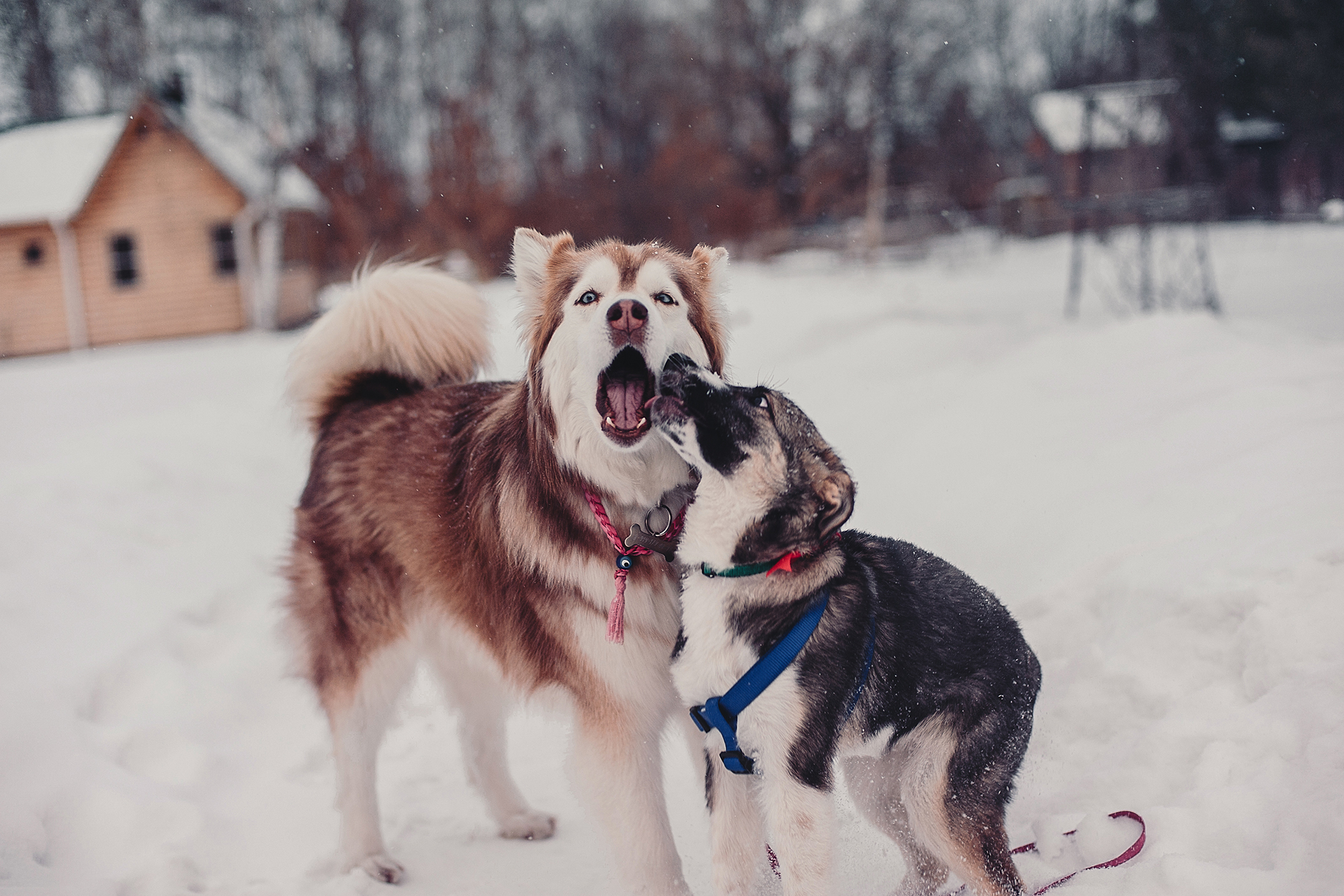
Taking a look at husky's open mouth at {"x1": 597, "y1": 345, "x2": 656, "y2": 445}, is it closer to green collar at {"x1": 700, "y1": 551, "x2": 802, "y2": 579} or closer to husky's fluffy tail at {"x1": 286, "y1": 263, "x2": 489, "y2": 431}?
green collar at {"x1": 700, "y1": 551, "x2": 802, "y2": 579}

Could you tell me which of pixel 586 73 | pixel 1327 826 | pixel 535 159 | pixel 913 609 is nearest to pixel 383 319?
pixel 913 609

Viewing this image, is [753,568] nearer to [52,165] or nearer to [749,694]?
[749,694]

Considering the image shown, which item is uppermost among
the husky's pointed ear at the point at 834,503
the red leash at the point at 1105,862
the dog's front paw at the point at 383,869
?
the husky's pointed ear at the point at 834,503

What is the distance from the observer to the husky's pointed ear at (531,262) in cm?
282

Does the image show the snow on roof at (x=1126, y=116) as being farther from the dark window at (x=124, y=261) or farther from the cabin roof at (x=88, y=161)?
the dark window at (x=124, y=261)

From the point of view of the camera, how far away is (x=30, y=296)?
13375 millimetres

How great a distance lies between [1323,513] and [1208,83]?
791 centimetres

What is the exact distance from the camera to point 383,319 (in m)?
3.66

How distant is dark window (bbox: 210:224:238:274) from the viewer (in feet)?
57.8

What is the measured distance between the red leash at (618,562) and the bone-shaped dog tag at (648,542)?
12 millimetres

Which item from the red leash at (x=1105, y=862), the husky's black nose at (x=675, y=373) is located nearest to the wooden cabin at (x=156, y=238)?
the husky's black nose at (x=675, y=373)

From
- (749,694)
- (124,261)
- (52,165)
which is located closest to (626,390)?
(749,694)

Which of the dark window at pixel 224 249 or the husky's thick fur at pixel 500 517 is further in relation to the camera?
the dark window at pixel 224 249

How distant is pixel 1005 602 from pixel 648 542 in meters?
2.28
